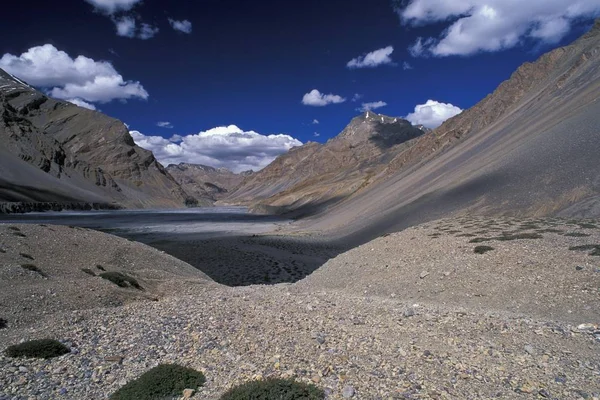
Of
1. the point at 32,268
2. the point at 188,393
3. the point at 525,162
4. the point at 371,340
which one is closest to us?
the point at 188,393

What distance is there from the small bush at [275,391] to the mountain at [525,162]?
29.1 meters

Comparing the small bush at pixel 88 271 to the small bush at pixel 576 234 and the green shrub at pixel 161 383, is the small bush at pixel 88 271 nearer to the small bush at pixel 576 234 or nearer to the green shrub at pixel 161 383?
the green shrub at pixel 161 383

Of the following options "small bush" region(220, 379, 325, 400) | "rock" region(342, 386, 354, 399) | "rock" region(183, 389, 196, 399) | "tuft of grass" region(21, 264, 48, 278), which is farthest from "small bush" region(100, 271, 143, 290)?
"rock" region(342, 386, 354, 399)

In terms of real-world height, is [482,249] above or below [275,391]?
below

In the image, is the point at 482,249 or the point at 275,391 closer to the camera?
the point at 275,391

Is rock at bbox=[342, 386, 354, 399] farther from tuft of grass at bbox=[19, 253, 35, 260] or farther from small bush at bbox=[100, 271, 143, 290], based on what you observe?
tuft of grass at bbox=[19, 253, 35, 260]

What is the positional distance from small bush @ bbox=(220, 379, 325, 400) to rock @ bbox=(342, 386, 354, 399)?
1.09 ft

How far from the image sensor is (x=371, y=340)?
8805 mm

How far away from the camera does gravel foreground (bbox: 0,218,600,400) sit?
6832 millimetres

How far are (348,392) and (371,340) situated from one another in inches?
97.3

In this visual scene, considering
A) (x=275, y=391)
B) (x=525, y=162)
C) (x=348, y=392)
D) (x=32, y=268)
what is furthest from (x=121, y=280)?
(x=525, y=162)

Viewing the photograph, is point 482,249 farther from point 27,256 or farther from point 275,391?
point 27,256

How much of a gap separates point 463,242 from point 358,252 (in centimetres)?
620

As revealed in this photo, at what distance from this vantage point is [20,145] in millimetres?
159875
